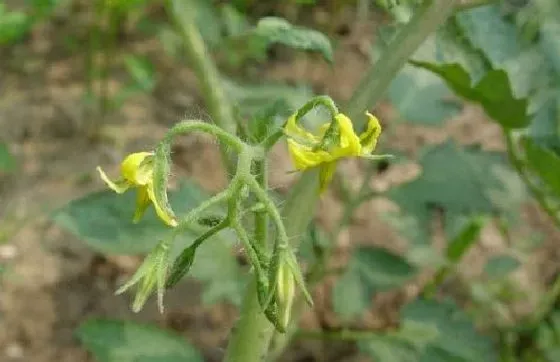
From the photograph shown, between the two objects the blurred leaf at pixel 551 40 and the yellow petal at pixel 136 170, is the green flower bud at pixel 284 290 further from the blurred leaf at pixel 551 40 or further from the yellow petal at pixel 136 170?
the blurred leaf at pixel 551 40

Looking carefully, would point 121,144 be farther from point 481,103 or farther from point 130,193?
point 481,103

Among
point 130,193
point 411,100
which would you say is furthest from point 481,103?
point 130,193

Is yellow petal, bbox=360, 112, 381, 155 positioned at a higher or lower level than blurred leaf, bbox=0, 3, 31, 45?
higher

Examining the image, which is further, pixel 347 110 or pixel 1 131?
pixel 1 131

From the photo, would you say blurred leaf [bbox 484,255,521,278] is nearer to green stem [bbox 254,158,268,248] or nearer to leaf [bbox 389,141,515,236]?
leaf [bbox 389,141,515,236]

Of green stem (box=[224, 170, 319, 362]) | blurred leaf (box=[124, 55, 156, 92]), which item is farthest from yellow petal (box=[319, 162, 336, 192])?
blurred leaf (box=[124, 55, 156, 92])

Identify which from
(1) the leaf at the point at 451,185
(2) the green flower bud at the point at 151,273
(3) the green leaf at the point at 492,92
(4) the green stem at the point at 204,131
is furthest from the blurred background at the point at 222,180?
(2) the green flower bud at the point at 151,273

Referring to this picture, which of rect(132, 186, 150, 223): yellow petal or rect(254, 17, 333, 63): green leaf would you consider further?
rect(254, 17, 333, 63): green leaf

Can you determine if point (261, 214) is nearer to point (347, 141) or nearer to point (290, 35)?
point (347, 141)
